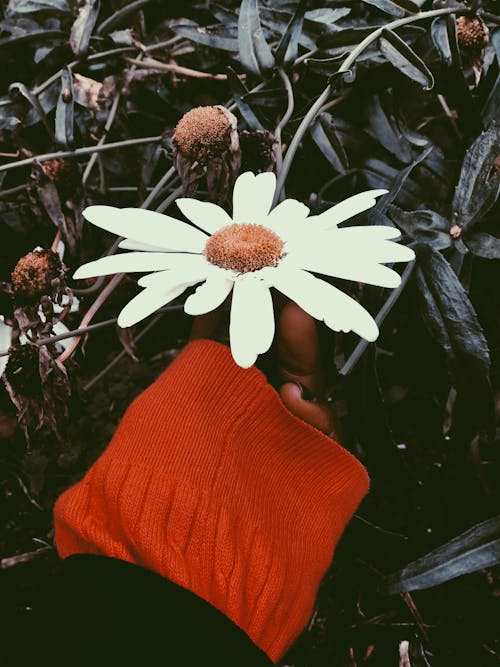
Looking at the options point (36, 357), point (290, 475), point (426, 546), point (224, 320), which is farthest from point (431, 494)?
point (36, 357)

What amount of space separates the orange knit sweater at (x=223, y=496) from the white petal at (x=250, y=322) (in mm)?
146

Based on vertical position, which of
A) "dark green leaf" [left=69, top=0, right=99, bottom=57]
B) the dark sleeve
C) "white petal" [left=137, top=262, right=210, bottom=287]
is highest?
"dark green leaf" [left=69, top=0, right=99, bottom=57]

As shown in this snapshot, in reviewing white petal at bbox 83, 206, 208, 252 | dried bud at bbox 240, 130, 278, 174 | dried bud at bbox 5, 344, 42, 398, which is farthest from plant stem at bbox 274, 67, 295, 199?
dried bud at bbox 5, 344, 42, 398

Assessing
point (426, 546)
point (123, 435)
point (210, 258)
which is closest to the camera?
point (210, 258)

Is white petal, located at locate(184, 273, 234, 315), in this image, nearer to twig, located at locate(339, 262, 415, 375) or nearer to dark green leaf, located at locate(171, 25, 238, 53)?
twig, located at locate(339, 262, 415, 375)

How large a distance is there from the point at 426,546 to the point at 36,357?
0.43m

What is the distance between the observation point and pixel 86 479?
532 millimetres

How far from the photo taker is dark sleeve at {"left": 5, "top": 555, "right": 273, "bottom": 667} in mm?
425

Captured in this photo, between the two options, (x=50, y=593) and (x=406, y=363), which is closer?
(x=50, y=593)

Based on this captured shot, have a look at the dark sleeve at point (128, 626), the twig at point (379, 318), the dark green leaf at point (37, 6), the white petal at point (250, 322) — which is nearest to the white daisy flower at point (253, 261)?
the white petal at point (250, 322)

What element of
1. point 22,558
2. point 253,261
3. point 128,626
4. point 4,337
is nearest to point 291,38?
point 253,261

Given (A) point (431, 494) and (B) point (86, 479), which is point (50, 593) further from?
(A) point (431, 494)

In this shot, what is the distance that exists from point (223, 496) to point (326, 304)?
0.21m

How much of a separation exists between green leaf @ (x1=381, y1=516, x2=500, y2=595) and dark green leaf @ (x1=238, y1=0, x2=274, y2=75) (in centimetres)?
44
